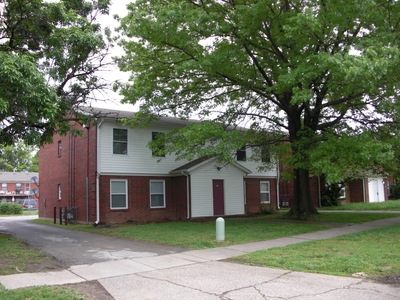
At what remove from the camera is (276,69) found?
1731 cm

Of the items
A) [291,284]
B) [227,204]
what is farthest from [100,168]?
[291,284]

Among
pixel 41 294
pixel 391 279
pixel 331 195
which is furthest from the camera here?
pixel 331 195

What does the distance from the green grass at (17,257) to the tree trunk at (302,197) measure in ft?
42.4

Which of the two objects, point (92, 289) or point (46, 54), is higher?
point (46, 54)

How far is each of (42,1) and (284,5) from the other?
9.57 metres

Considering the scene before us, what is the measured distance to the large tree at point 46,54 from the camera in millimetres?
11016

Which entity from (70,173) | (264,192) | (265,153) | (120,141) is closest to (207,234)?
(265,153)

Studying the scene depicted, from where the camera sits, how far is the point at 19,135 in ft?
45.2

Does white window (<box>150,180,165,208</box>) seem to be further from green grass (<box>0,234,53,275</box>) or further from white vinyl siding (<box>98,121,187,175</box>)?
green grass (<box>0,234,53,275</box>)

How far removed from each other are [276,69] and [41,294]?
13.7 metres

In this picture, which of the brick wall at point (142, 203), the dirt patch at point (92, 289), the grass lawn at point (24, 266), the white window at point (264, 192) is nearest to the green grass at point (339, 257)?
the dirt patch at point (92, 289)

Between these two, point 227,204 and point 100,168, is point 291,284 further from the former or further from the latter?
point 227,204

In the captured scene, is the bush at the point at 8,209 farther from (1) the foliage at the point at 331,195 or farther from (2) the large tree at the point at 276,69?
(1) the foliage at the point at 331,195

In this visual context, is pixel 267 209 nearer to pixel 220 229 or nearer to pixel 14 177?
pixel 220 229
